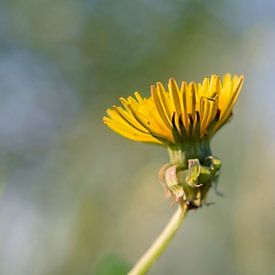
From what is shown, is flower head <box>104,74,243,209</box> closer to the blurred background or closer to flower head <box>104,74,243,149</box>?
flower head <box>104,74,243,149</box>

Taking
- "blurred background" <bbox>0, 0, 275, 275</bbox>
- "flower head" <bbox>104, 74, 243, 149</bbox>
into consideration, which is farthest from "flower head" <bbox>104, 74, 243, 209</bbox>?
"blurred background" <bbox>0, 0, 275, 275</bbox>

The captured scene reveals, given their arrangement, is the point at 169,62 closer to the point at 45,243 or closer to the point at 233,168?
the point at 233,168

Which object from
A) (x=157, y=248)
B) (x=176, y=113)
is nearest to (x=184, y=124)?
(x=176, y=113)

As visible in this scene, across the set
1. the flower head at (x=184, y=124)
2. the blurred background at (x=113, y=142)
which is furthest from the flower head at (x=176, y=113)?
the blurred background at (x=113, y=142)

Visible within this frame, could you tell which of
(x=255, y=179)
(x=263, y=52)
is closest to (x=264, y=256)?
(x=255, y=179)

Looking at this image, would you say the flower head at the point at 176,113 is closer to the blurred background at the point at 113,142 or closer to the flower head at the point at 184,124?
the flower head at the point at 184,124
